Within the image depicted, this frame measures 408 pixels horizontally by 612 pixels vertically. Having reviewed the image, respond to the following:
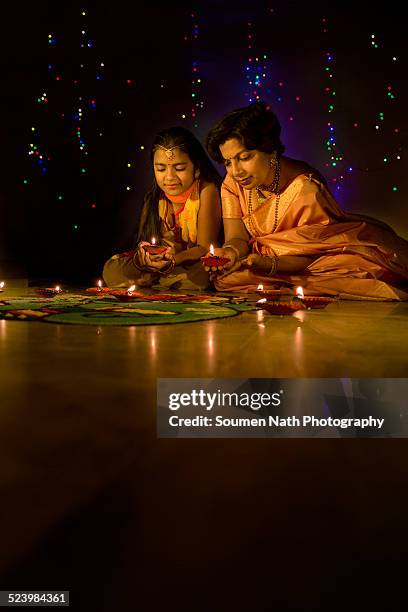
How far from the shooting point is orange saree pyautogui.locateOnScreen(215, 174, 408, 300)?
11.9 ft

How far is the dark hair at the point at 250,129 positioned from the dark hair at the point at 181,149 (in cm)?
37

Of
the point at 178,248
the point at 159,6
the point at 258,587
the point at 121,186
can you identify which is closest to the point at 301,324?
the point at 258,587

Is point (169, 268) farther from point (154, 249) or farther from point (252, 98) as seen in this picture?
point (252, 98)

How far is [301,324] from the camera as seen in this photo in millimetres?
2365

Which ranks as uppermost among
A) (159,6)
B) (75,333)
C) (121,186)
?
(159,6)

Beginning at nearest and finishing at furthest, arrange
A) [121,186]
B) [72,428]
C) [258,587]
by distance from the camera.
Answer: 1. [258,587]
2. [72,428]
3. [121,186]

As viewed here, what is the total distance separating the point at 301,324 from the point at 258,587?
1.83 metres

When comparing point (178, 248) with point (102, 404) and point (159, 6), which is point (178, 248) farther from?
point (102, 404)

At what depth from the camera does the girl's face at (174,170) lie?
13.8 feet

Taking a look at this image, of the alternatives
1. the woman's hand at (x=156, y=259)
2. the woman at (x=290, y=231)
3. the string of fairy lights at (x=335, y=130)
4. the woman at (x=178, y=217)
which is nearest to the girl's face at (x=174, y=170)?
the woman at (x=178, y=217)

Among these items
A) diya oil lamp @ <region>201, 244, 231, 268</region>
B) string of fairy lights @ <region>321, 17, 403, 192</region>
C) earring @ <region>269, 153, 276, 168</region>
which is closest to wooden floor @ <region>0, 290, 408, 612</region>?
diya oil lamp @ <region>201, 244, 231, 268</region>

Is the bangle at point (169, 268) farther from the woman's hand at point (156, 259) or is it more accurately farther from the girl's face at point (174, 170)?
the girl's face at point (174, 170)

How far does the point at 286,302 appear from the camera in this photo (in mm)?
3098

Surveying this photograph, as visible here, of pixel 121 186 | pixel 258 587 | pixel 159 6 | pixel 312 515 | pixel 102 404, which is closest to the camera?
pixel 258 587
